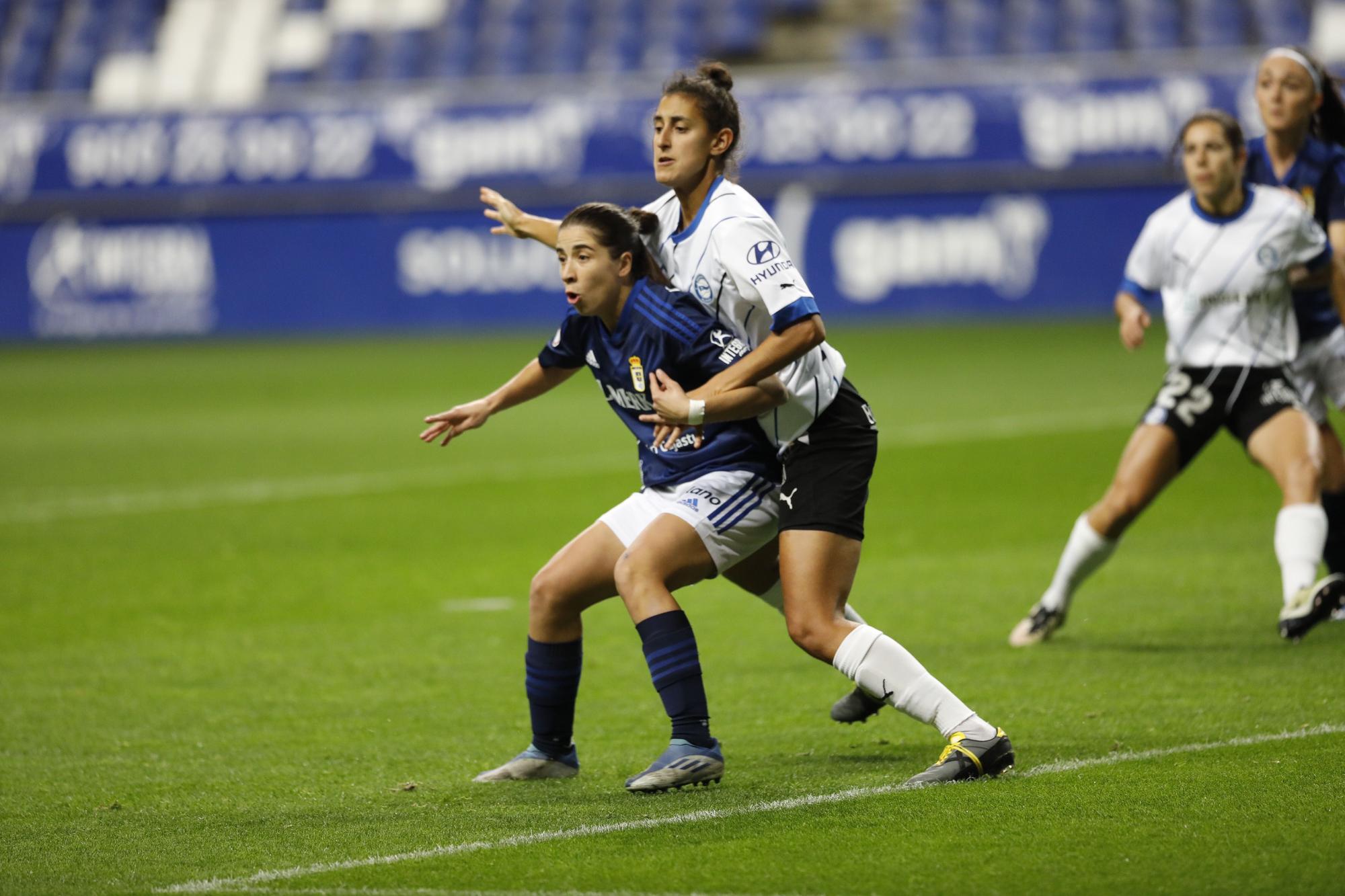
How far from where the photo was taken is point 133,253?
27.0m

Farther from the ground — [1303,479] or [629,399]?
[629,399]

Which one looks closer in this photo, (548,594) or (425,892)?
(425,892)

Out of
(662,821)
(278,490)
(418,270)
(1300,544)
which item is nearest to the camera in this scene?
(662,821)

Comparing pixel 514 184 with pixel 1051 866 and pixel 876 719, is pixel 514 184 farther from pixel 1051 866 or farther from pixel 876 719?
pixel 1051 866

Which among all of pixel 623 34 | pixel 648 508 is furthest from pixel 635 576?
pixel 623 34

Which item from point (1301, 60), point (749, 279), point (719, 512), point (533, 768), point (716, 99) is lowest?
point (533, 768)

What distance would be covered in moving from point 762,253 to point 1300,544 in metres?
2.92

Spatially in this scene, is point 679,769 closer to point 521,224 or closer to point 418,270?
point 521,224

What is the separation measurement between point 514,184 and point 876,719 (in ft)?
67.1

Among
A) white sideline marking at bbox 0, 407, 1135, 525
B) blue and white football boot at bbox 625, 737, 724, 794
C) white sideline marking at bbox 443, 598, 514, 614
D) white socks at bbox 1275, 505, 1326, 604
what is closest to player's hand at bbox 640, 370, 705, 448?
blue and white football boot at bbox 625, 737, 724, 794

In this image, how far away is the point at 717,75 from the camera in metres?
5.23

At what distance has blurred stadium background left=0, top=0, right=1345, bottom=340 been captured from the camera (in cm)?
2420

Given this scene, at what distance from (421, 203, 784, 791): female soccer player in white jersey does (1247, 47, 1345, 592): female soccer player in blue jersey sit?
300cm

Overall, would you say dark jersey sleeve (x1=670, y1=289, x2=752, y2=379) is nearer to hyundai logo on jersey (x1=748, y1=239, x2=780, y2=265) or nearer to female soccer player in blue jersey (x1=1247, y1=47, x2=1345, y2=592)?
hyundai logo on jersey (x1=748, y1=239, x2=780, y2=265)
